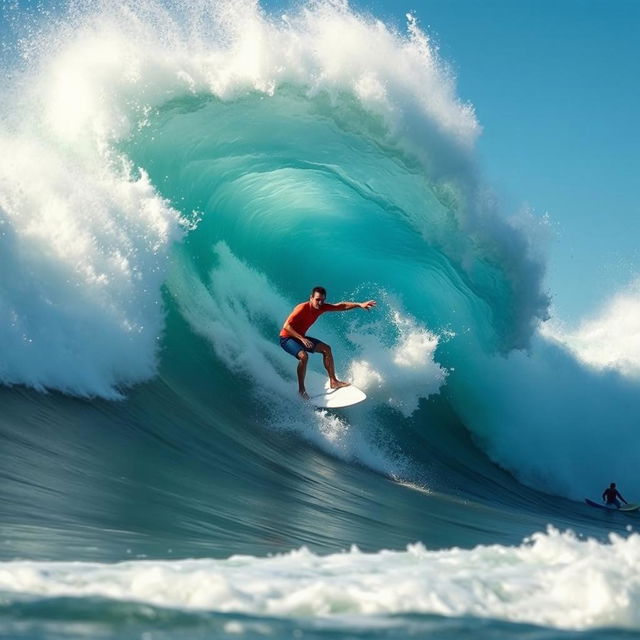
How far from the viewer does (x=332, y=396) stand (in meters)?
9.72

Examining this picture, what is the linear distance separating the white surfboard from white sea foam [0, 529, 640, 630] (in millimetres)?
5800

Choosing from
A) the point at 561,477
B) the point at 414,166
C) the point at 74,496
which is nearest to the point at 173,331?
the point at 414,166

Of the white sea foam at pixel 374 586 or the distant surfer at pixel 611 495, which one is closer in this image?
the white sea foam at pixel 374 586

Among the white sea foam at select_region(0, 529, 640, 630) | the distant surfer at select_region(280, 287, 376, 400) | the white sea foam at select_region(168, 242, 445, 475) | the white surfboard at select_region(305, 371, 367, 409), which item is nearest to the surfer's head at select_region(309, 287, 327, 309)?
the distant surfer at select_region(280, 287, 376, 400)

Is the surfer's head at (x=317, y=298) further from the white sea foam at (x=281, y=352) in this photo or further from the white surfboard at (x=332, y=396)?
the white sea foam at (x=281, y=352)

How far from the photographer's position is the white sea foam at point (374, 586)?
9.52ft

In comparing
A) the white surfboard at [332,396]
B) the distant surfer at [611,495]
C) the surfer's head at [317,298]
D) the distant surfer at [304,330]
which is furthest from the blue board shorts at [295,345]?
the distant surfer at [611,495]

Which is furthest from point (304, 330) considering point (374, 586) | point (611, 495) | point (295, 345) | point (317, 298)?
point (374, 586)

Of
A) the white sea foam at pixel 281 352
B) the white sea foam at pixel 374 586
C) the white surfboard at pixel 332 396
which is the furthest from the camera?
the white sea foam at pixel 281 352

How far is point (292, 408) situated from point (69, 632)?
755 cm

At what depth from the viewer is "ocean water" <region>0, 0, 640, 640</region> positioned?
3.12 m

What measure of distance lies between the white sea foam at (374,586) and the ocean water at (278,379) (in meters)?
0.02

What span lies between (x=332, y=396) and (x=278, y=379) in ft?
3.84

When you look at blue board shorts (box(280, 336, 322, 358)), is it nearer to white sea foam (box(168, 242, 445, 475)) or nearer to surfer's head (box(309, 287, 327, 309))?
surfer's head (box(309, 287, 327, 309))
